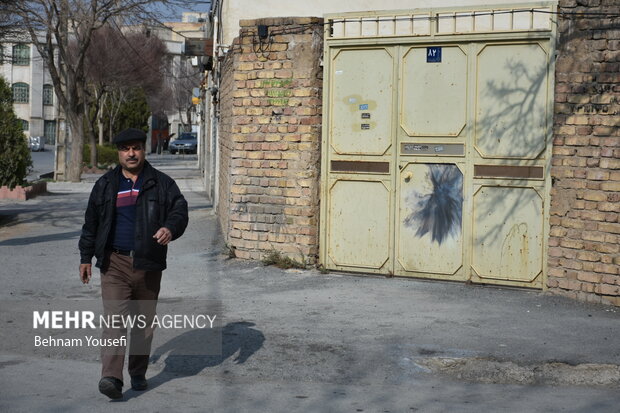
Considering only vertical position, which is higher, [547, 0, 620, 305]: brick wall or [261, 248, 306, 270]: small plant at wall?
[547, 0, 620, 305]: brick wall

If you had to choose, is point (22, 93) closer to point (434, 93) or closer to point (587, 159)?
point (434, 93)

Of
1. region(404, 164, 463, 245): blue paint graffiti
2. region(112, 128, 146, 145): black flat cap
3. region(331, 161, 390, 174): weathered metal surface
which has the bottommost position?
region(404, 164, 463, 245): blue paint graffiti

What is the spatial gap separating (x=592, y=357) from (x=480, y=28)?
14.4 ft

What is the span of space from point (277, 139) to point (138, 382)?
17.8 feet

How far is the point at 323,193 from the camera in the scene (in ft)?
36.3

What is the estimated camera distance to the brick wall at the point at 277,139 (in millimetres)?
11102

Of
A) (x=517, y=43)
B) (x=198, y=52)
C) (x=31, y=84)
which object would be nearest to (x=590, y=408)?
(x=517, y=43)

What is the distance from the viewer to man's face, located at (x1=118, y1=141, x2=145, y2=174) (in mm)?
6195

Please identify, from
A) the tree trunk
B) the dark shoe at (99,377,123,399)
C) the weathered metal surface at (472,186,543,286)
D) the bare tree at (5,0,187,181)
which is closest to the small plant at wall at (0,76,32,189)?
the bare tree at (5,0,187,181)

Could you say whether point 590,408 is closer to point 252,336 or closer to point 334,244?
point 252,336

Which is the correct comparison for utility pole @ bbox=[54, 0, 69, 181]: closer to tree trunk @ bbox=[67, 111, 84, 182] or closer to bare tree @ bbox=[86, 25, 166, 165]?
tree trunk @ bbox=[67, 111, 84, 182]

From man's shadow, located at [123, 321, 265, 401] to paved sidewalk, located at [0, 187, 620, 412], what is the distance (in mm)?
21

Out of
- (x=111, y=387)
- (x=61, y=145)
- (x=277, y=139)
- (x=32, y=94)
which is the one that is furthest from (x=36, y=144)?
(x=111, y=387)

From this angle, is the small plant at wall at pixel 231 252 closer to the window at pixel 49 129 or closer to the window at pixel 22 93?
the window at pixel 22 93
